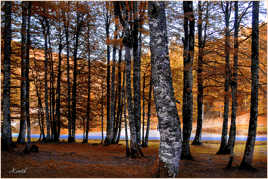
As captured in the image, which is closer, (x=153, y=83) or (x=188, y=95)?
(x=153, y=83)

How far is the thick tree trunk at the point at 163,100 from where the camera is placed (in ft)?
17.9

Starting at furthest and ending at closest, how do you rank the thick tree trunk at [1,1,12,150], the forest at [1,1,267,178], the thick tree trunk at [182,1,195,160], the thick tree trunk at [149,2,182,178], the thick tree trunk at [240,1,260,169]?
the thick tree trunk at [182,1,195,160] → the thick tree trunk at [1,1,12,150] → the thick tree trunk at [240,1,260,169] → the forest at [1,1,267,178] → the thick tree trunk at [149,2,182,178]

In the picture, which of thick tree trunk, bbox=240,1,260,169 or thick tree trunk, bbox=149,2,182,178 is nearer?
thick tree trunk, bbox=149,2,182,178

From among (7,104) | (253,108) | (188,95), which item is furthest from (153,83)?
(7,104)

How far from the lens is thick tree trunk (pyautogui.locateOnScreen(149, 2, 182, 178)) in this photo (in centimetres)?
546

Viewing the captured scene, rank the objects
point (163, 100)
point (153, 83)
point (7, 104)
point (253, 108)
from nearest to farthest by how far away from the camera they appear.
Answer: point (163, 100) < point (153, 83) < point (253, 108) < point (7, 104)

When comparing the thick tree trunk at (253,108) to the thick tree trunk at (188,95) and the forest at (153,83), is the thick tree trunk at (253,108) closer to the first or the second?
the forest at (153,83)

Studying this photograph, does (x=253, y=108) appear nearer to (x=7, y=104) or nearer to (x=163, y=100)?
(x=163, y=100)

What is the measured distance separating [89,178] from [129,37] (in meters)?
7.30

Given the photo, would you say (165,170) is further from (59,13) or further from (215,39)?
(59,13)

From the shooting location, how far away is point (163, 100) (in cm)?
564

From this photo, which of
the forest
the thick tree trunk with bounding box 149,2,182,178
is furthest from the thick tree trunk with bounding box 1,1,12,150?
the thick tree trunk with bounding box 149,2,182,178

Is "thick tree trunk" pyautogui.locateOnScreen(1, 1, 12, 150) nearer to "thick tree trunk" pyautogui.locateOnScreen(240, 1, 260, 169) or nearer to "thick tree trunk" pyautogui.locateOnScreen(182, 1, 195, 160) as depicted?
"thick tree trunk" pyautogui.locateOnScreen(182, 1, 195, 160)

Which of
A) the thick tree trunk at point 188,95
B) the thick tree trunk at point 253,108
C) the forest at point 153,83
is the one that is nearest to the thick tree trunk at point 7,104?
the forest at point 153,83
